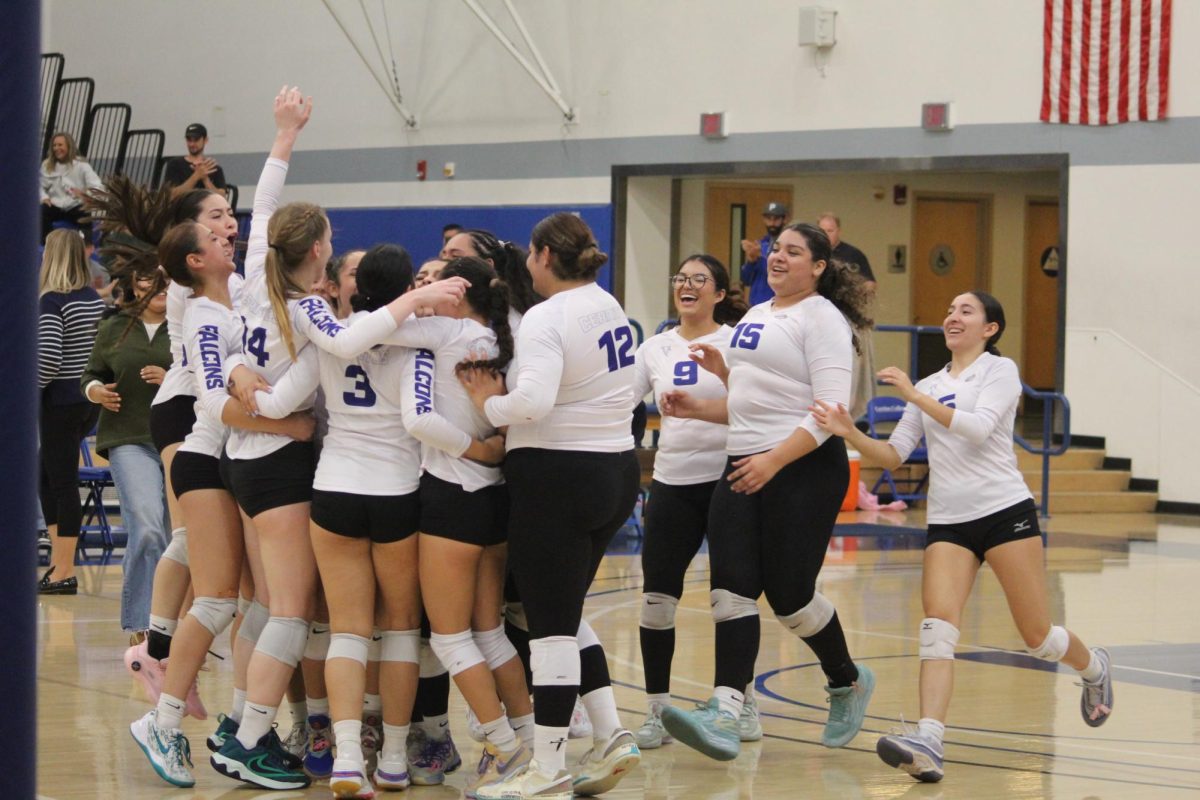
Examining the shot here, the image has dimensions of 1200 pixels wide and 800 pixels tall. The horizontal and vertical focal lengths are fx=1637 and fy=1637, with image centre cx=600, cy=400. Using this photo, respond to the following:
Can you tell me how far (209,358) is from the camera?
5.25 m

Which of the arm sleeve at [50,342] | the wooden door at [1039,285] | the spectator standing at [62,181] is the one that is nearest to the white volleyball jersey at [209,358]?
the arm sleeve at [50,342]

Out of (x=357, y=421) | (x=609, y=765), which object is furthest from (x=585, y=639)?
(x=357, y=421)

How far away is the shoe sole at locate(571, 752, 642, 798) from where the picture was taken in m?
4.87

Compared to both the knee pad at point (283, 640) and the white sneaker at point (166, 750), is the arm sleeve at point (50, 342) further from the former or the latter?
the knee pad at point (283, 640)

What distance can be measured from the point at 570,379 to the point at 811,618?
4.44 feet

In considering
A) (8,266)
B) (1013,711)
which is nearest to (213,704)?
(1013,711)

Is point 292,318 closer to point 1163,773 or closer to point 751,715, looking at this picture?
point 751,715

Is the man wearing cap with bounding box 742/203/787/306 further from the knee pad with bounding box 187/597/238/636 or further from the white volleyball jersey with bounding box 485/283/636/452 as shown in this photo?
Result: the knee pad with bounding box 187/597/238/636

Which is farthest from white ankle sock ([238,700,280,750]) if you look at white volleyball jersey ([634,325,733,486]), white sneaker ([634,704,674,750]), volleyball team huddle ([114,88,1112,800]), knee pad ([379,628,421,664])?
white volleyball jersey ([634,325,733,486])

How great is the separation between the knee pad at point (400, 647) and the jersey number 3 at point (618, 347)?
1.02 metres

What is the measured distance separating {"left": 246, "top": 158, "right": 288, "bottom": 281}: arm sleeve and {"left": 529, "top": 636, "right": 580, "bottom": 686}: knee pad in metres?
1.44

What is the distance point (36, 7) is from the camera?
2988mm

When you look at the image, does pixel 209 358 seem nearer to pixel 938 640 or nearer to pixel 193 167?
pixel 938 640

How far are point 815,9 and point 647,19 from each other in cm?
209
